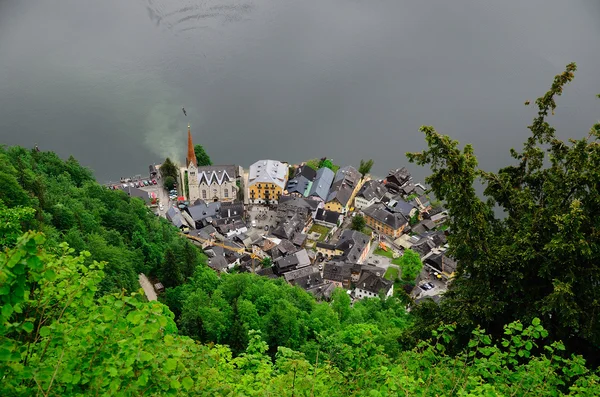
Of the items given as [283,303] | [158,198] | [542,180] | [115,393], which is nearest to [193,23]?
[158,198]


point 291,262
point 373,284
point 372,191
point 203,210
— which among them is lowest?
point 373,284

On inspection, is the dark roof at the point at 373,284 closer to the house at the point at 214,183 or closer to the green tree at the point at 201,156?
the house at the point at 214,183

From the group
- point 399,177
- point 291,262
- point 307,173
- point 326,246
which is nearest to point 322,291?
point 291,262

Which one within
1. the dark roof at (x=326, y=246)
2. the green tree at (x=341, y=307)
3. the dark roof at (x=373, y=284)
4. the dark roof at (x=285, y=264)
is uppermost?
the dark roof at (x=326, y=246)

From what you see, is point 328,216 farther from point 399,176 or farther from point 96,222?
point 96,222

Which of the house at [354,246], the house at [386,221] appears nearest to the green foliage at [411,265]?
the house at [354,246]

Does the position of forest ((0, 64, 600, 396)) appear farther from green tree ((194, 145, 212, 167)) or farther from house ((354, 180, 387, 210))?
green tree ((194, 145, 212, 167))
